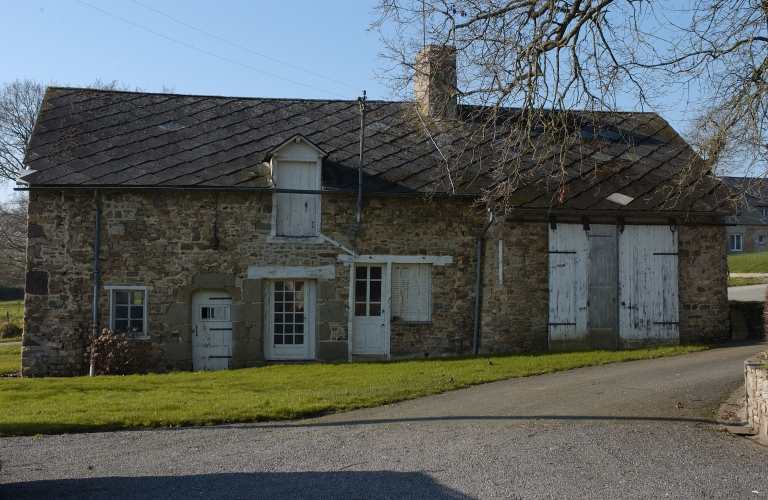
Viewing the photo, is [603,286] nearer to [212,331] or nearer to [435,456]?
[212,331]

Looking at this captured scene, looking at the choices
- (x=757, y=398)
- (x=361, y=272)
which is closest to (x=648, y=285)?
(x=361, y=272)

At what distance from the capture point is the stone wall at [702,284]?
16.2 meters

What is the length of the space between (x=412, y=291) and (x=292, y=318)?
2597mm

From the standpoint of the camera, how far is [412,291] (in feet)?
51.6

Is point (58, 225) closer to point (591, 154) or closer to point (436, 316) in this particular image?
point (436, 316)

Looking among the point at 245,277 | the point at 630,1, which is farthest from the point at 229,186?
the point at 630,1

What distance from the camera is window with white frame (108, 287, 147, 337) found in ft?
49.1

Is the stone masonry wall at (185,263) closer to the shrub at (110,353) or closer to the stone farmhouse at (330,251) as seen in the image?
the stone farmhouse at (330,251)

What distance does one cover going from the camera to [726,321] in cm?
1641

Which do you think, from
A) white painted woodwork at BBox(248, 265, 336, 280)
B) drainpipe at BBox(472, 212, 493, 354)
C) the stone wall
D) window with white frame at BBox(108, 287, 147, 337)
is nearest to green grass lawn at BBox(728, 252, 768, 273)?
the stone wall

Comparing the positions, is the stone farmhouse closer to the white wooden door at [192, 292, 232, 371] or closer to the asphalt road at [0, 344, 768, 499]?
the white wooden door at [192, 292, 232, 371]

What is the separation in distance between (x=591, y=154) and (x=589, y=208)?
7.72 ft

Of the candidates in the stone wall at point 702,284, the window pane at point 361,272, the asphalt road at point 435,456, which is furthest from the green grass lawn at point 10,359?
the stone wall at point 702,284

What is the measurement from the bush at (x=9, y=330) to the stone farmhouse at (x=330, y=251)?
11.6 metres
